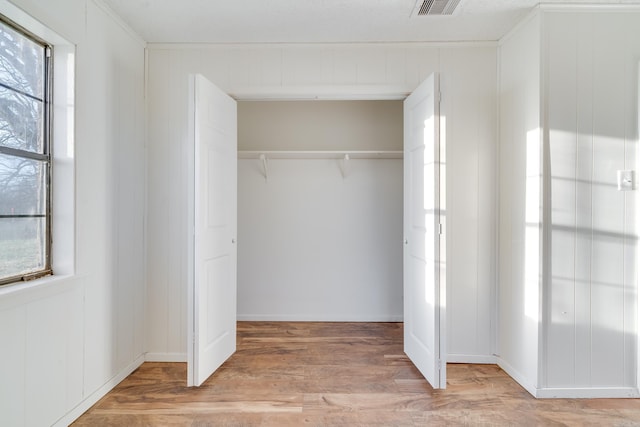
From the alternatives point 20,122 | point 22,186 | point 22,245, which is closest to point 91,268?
point 22,245

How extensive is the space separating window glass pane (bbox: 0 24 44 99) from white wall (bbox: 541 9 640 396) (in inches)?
114

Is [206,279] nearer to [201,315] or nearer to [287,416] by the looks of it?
[201,315]

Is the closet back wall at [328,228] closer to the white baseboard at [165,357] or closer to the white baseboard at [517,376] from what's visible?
the white baseboard at [165,357]

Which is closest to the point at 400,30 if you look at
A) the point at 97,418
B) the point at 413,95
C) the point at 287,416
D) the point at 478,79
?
the point at 413,95

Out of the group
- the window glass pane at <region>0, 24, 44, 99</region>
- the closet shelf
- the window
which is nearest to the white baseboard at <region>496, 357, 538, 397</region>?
the closet shelf

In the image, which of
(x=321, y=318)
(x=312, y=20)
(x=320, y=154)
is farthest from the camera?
(x=321, y=318)

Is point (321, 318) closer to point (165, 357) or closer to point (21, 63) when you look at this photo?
point (165, 357)

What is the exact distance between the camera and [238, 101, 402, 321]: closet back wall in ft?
12.3

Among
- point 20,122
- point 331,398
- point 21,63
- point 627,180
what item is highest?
point 21,63

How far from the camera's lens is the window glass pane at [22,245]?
1.68 meters

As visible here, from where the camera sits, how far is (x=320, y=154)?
3637 mm

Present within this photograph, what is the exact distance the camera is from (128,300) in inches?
100

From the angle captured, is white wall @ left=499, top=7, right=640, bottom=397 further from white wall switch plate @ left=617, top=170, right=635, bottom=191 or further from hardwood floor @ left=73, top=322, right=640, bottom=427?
hardwood floor @ left=73, top=322, right=640, bottom=427

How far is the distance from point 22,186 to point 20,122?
1.01 feet
